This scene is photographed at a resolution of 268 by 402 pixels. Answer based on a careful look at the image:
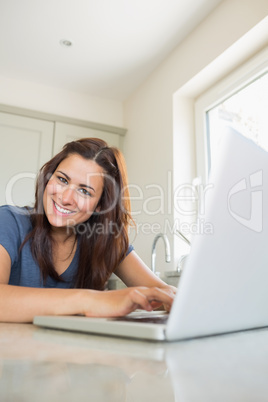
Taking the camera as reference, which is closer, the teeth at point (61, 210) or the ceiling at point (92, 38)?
the teeth at point (61, 210)

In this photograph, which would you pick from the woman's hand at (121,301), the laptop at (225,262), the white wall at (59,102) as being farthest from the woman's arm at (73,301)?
the white wall at (59,102)

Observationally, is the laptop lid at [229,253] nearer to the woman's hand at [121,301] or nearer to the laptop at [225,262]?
the laptop at [225,262]

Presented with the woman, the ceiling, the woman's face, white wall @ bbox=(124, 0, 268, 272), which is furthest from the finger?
the ceiling

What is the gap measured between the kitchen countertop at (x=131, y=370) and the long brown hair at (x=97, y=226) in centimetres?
69

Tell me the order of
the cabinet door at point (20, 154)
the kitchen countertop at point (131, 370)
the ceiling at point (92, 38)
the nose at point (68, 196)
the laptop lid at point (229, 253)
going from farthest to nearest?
the cabinet door at point (20, 154) < the ceiling at point (92, 38) < the nose at point (68, 196) < the laptop lid at point (229, 253) < the kitchen countertop at point (131, 370)

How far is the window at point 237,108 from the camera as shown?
1976 millimetres

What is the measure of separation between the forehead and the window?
76cm

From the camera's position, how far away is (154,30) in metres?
2.30

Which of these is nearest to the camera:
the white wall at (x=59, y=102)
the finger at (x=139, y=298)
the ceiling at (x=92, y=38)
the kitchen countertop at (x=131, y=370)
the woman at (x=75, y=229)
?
the kitchen countertop at (x=131, y=370)

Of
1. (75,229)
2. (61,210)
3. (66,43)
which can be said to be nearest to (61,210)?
(61,210)

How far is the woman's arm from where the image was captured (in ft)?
1.78

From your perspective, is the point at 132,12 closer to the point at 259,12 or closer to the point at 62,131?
the point at 259,12

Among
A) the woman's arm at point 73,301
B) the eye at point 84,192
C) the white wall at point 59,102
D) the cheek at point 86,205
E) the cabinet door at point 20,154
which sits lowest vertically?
the woman's arm at point 73,301

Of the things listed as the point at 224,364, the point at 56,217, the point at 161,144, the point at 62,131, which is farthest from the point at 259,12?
the point at 224,364
